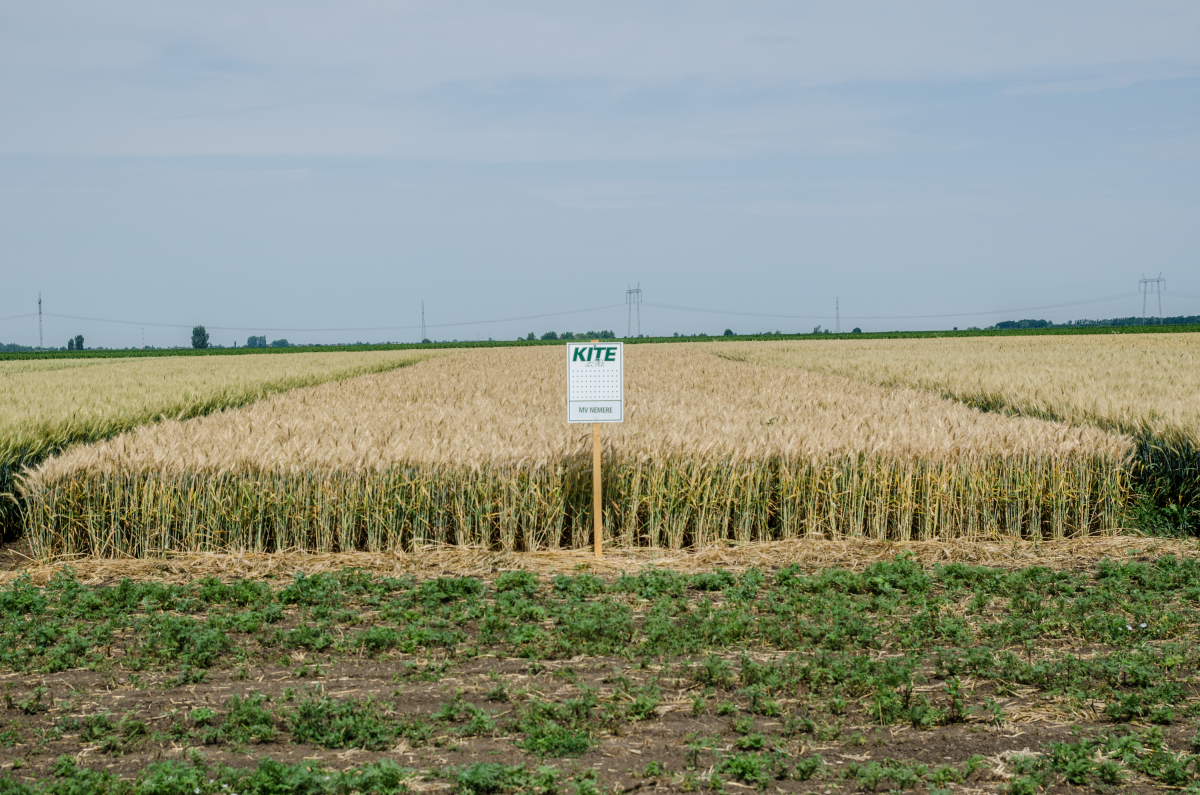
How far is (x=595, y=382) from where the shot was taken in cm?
812

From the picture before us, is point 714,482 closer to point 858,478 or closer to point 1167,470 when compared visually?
point 858,478

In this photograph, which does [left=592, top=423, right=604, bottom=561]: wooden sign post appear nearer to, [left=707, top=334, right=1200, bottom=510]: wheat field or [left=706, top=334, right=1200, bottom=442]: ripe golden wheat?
[left=707, top=334, right=1200, bottom=510]: wheat field

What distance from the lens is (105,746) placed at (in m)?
4.24

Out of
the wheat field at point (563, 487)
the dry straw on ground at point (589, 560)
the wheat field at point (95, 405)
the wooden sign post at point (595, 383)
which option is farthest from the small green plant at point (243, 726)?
the wheat field at point (95, 405)

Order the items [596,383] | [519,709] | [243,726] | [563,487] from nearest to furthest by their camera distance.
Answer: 1. [243,726]
2. [519,709]
3. [596,383]
4. [563,487]

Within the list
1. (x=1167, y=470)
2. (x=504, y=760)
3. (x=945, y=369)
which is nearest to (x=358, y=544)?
(x=504, y=760)

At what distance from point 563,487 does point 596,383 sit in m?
1.18

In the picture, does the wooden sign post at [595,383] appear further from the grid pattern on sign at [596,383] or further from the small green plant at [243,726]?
the small green plant at [243,726]

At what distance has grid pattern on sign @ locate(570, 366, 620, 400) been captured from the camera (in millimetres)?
8078

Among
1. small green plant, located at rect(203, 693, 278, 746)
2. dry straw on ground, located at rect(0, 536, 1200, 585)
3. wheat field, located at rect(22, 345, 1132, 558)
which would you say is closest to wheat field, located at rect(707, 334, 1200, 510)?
wheat field, located at rect(22, 345, 1132, 558)

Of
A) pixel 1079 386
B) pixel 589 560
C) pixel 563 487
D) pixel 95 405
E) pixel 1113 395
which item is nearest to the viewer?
pixel 589 560

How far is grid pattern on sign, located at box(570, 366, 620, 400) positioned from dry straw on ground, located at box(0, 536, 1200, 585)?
1497mm

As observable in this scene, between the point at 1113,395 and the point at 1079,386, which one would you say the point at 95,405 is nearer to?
the point at 1113,395

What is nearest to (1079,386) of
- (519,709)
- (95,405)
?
(519,709)
